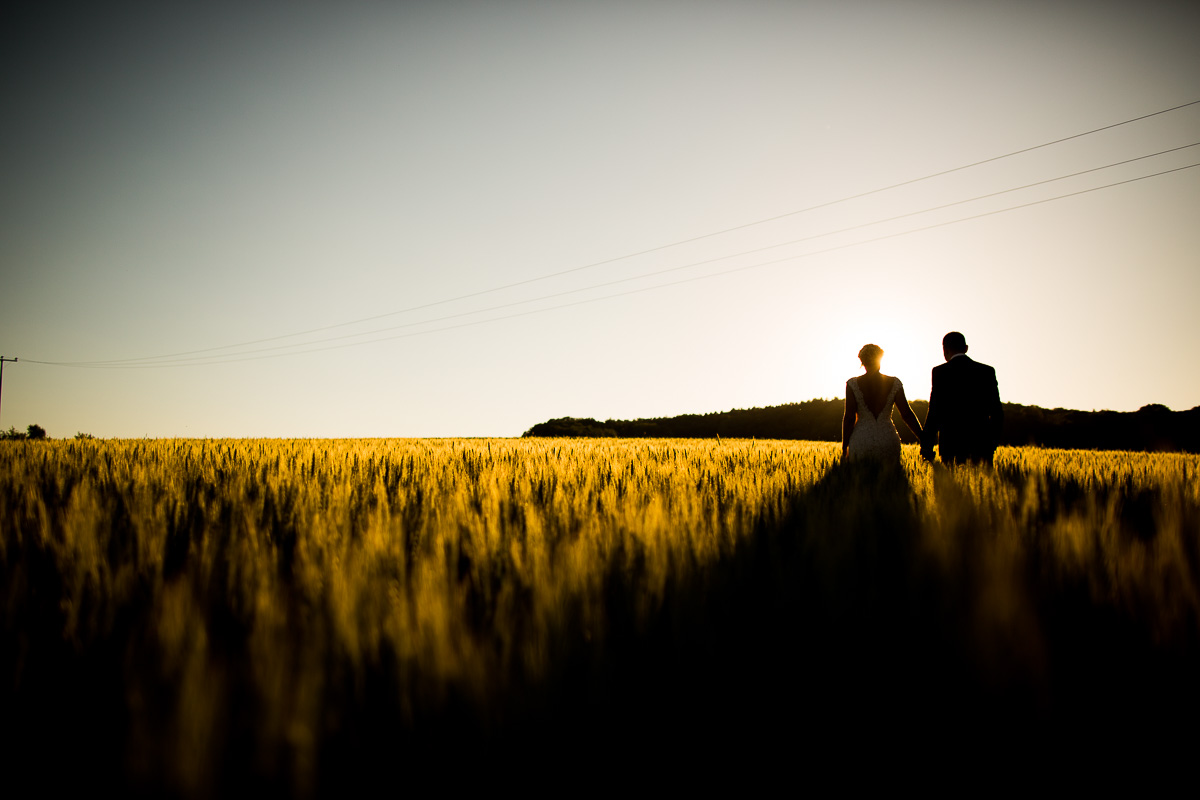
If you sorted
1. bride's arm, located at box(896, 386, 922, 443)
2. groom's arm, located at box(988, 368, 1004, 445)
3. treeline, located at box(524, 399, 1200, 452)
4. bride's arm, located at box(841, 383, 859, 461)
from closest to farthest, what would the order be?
groom's arm, located at box(988, 368, 1004, 445), bride's arm, located at box(896, 386, 922, 443), bride's arm, located at box(841, 383, 859, 461), treeline, located at box(524, 399, 1200, 452)

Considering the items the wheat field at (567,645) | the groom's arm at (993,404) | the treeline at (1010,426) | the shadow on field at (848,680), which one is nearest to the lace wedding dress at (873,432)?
the groom's arm at (993,404)

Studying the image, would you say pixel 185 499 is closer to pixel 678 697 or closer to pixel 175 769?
pixel 175 769

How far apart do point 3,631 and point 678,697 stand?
1.37m

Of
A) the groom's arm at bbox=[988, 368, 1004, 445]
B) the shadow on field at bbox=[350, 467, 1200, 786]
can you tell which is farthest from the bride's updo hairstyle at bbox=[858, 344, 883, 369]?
the shadow on field at bbox=[350, 467, 1200, 786]

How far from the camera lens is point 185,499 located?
2639mm

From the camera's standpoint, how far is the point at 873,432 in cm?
584

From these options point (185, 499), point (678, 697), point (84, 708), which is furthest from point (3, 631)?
point (185, 499)

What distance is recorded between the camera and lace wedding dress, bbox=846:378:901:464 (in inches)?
227

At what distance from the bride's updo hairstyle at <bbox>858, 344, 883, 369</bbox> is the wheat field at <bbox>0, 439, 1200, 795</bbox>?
404 centimetres

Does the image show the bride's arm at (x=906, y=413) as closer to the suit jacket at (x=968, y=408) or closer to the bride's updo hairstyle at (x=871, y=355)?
the suit jacket at (x=968, y=408)

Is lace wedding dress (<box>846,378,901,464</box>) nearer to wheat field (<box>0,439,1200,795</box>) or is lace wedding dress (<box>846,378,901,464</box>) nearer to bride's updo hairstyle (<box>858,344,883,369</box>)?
bride's updo hairstyle (<box>858,344,883,369</box>)

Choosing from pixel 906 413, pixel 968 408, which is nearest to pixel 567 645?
pixel 906 413

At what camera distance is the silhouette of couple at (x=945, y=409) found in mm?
5754

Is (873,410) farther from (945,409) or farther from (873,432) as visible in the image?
(945,409)
